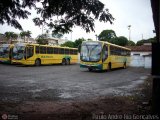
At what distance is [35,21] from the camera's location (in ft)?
26.3

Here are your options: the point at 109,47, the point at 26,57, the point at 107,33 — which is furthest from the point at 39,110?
the point at 107,33

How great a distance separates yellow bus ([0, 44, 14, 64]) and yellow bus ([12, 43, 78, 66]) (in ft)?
4.90

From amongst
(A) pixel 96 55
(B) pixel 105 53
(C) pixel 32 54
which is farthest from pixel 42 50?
(B) pixel 105 53

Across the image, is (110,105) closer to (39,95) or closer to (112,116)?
(112,116)

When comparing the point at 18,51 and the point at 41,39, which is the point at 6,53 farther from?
the point at 41,39

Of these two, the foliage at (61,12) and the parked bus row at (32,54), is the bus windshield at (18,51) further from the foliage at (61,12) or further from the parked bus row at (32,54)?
the foliage at (61,12)

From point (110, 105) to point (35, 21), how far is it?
12.3ft

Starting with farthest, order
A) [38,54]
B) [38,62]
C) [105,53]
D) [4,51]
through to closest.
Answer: [4,51]
[38,62]
[38,54]
[105,53]

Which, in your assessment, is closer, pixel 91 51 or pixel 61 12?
pixel 61 12

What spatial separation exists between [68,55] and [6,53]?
919 cm

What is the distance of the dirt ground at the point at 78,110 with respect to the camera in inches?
255

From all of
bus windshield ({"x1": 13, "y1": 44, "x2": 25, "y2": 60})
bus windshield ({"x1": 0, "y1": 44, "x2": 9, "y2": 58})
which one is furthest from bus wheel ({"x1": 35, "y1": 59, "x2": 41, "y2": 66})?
bus windshield ({"x1": 0, "y1": 44, "x2": 9, "y2": 58})

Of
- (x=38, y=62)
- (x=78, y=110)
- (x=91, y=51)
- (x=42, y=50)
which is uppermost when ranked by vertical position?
(x=42, y=50)

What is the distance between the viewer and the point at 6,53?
2930 cm
